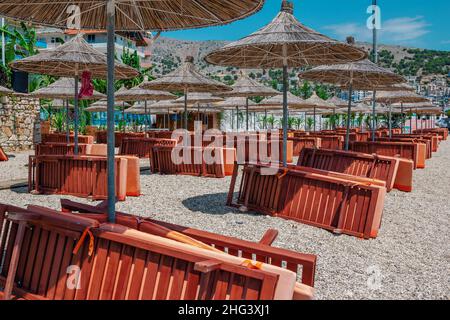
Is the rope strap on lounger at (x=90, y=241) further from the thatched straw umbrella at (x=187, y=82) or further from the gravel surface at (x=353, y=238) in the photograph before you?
the thatched straw umbrella at (x=187, y=82)

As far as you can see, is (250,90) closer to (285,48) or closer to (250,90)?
(250,90)

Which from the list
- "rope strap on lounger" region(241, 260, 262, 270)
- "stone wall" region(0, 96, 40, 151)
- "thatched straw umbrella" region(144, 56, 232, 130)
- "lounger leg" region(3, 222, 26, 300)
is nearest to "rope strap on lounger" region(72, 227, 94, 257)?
"lounger leg" region(3, 222, 26, 300)

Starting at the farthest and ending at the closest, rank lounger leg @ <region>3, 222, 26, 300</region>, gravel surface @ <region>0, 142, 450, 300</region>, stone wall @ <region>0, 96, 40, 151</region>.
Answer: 1. stone wall @ <region>0, 96, 40, 151</region>
2. gravel surface @ <region>0, 142, 450, 300</region>
3. lounger leg @ <region>3, 222, 26, 300</region>

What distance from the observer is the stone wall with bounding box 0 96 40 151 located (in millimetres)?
18578

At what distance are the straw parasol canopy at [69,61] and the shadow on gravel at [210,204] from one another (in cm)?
286

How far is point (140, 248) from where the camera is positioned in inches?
108

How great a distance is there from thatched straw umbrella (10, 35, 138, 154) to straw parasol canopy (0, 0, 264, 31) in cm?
291

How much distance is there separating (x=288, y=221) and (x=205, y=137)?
30.2 ft

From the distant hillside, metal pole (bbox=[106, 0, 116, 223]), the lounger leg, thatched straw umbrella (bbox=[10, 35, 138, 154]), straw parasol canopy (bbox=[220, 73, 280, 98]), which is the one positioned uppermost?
the distant hillside

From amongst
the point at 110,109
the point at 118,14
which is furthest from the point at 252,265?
the point at 118,14

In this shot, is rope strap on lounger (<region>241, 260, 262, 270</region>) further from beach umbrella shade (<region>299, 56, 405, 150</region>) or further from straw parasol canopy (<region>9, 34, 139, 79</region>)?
beach umbrella shade (<region>299, 56, 405, 150</region>)

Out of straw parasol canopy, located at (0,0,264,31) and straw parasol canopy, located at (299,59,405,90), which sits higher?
straw parasol canopy, located at (299,59,405,90)

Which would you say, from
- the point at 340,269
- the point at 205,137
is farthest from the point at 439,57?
the point at 340,269

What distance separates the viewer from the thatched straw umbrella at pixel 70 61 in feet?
26.3
